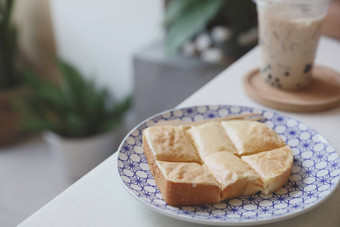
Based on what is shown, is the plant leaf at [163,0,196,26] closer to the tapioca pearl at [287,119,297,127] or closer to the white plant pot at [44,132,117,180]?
the white plant pot at [44,132,117,180]

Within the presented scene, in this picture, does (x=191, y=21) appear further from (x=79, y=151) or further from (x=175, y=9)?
(x=79, y=151)

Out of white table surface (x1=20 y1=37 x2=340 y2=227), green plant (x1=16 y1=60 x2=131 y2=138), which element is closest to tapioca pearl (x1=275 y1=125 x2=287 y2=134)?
white table surface (x1=20 y1=37 x2=340 y2=227)

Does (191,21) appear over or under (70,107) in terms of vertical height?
over

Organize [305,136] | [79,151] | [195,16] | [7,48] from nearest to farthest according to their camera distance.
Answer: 1. [305,136]
2. [195,16]
3. [79,151]
4. [7,48]

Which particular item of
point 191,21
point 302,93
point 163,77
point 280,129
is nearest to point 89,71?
point 163,77

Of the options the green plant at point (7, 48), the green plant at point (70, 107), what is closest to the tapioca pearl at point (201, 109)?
the green plant at point (70, 107)

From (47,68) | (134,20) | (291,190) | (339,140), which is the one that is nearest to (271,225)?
(291,190)

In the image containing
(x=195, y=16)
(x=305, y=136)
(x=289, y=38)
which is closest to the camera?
(x=305, y=136)
